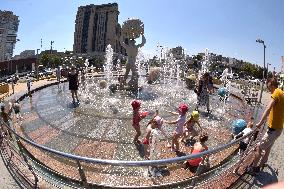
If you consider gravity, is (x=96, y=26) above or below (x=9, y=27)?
below

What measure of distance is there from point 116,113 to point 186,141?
13.1ft

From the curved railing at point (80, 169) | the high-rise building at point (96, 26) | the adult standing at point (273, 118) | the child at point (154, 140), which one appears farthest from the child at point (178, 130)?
the high-rise building at point (96, 26)

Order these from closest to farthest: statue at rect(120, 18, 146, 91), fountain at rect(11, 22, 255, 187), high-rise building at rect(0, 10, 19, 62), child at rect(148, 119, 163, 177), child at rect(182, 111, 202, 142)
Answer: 1. fountain at rect(11, 22, 255, 187)
2. child at rect(148, 119, 163, 177)
3. child at rect(182, 111, 202, 142)
4. statue at rect(120, 18, 146, 91)
5. high-rise building at rect(0, 10, 19, 62)

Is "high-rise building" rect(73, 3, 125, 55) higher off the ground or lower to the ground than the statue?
higher

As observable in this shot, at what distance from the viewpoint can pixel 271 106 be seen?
620cm

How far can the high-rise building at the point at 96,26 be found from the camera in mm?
150750

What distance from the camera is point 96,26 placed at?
154250mm

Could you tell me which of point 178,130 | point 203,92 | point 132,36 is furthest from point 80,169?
point 132,36

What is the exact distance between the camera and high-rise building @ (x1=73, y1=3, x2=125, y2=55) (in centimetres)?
15075

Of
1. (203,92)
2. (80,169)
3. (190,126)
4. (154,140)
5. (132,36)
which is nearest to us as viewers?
(80,169)

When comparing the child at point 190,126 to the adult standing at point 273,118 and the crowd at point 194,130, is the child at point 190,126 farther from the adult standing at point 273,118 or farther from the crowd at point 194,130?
the adult standing at point 273,118

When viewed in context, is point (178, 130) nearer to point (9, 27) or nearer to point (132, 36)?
point (132, 36)

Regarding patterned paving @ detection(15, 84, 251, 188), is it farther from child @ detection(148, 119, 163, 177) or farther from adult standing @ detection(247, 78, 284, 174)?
adult standing @ detection(247, 78, 284, 174)

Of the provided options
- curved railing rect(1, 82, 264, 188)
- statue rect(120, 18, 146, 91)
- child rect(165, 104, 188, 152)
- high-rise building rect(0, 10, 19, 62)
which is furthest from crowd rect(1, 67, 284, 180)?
high-rise building rect(0, 10, 19, 62)
